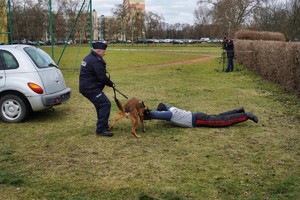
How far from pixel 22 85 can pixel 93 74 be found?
178 centimetres

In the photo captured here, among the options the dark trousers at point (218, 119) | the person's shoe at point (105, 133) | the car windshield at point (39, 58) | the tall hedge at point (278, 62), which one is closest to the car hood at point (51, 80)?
the car windshield at point (39, 58)

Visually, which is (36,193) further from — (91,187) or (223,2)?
(223,2)

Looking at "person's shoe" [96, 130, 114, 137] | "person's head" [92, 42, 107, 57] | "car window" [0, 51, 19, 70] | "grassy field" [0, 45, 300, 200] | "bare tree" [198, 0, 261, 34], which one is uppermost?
"bare tree" [198, 0, 261, 34]

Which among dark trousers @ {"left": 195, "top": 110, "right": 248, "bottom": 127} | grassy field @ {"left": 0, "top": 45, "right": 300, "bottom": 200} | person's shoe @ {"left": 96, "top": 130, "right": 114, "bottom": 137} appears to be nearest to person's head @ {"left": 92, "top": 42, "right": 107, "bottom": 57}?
person's shoe @ {"left": 96, "top": 130, "right": 114, "bottom": 137}

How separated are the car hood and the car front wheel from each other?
0.60 meters

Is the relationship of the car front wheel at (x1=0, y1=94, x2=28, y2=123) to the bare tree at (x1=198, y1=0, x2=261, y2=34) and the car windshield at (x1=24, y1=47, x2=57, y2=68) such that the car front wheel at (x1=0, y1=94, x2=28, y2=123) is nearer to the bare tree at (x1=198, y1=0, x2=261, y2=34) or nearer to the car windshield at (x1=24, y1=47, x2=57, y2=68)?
the car windshield at (x1=24, y1=47, x2=57, y2=68)

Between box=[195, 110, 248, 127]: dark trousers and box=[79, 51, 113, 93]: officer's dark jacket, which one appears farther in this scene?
box=[195, 110, 248, 127]: dark trousers

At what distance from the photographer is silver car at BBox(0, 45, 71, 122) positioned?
7402 mm

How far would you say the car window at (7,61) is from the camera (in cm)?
755

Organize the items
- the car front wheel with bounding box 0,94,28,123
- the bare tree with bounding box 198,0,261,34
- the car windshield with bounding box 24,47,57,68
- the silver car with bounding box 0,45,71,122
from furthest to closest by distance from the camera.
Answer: the bare tree with bounding box 198,0,261,34 < the car windshield with bounding box 24,47,57,68 < the car front wheel with bounding box 0,94,28,123 < the silver car with bounding box 0,45,71,122

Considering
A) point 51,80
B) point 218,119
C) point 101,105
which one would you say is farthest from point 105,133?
point 218,119

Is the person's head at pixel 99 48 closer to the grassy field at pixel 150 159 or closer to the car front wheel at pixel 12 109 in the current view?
the grassy field at pixel 150 159

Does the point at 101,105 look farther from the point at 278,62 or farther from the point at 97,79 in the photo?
the point at 278,62

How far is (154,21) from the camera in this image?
94.6m
